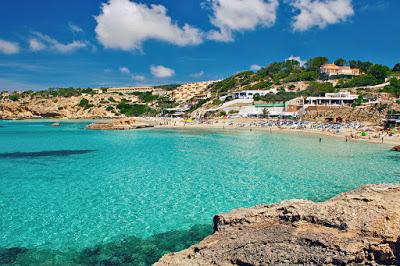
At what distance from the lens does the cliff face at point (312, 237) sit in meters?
5.47

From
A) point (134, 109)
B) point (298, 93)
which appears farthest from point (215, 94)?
point (298, 93)

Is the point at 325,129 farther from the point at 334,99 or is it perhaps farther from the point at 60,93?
Answer: the point at 60,93

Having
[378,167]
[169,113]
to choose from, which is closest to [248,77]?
[169,113]

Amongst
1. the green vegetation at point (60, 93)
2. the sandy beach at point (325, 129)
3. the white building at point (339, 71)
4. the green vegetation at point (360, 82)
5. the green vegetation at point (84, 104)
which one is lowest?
the sandy beach at point (325, 129)

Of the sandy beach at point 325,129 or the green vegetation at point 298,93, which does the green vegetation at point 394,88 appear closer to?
the green vegetation at point 298,93

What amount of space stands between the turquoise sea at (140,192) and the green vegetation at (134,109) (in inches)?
3437

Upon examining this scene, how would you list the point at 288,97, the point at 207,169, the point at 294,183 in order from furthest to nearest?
the point at 288,97 < the point at 207,169 < the point at 294,183

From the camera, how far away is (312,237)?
18.9 feet

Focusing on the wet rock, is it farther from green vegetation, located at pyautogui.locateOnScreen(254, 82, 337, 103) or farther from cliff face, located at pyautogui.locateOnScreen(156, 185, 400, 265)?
green vegetation, located at pyautogui.locateOnScreen(254, 82, 337, 103)

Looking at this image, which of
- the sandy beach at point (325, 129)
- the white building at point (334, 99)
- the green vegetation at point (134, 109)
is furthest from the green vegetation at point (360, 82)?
the green vegetation at point (134, 109)

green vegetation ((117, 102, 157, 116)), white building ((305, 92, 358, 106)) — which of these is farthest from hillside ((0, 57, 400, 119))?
white building ((305, 92, 358, 106))

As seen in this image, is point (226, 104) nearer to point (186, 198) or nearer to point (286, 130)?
point (286, 130)

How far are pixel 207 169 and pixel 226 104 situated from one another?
6401cm

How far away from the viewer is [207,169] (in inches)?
802
